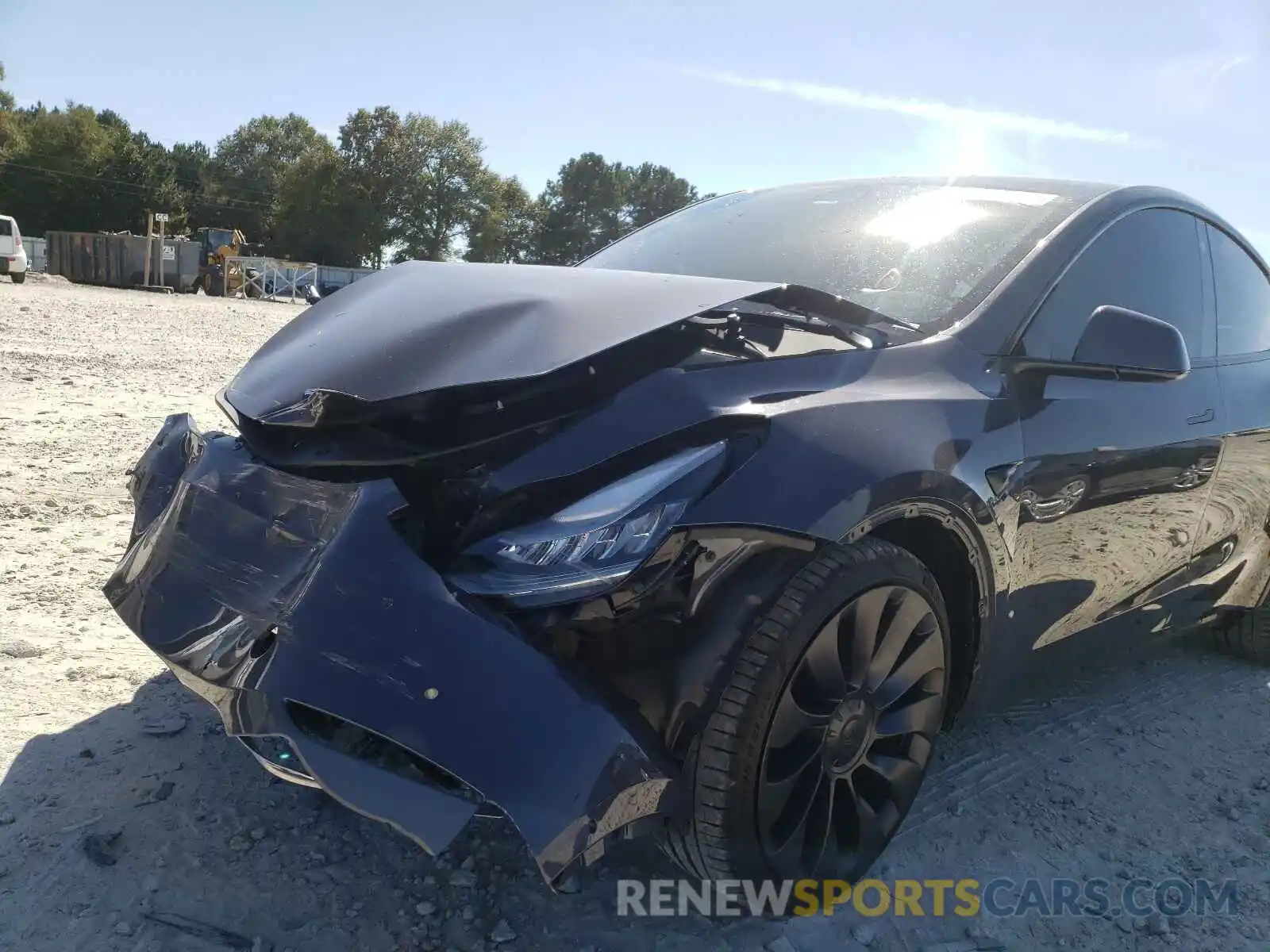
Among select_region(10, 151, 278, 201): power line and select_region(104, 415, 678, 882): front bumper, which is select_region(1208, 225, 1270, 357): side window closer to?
select_region(104, 415, 678, 882): front bumper

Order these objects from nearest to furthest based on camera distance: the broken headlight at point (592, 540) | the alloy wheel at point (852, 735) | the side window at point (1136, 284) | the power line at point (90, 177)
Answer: the broken headlight at point (592, 540)
the alloy wheel at point (852, 735)
the side window at point (1136, 284)
the power line at point (90, 177)

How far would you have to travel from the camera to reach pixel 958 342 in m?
2.26

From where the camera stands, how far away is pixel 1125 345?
237 centimetres

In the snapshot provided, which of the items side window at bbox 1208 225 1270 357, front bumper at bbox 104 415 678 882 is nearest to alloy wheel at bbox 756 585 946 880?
front bumper at bbox 104 415 678 882

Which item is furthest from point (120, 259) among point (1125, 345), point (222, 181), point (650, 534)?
point (222, 181)

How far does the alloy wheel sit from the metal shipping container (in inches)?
1475

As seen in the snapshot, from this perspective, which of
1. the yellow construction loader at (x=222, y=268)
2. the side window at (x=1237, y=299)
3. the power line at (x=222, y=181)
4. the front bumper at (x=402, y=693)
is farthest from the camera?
the power line at (x=222, y=181)

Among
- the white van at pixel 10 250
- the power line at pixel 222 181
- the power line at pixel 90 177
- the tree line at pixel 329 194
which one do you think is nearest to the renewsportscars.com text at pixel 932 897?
the white van at pixel 10 250

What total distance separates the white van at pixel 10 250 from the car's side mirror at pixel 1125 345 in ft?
92.3

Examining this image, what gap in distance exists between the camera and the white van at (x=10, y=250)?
2417cm

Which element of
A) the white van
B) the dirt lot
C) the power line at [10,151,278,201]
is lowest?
the power line at [10,151,278,201]

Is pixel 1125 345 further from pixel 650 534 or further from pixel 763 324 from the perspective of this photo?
pixel 650 534

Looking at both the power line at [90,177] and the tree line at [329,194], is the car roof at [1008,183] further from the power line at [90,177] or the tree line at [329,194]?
the power line at [90,177]

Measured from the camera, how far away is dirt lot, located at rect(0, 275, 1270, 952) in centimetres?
186
